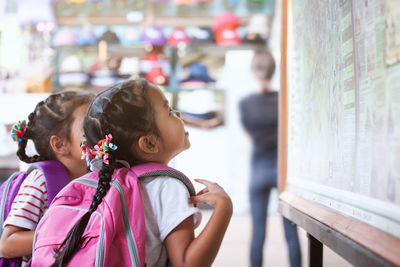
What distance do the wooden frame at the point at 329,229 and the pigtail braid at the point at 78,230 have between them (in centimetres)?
38

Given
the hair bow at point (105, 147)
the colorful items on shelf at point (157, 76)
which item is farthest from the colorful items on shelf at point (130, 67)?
the hair bow at point (105, 147)

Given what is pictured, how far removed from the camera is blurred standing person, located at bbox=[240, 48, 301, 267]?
7.22 ft

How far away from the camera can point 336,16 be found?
0.68 m

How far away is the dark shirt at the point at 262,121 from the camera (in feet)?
7.47

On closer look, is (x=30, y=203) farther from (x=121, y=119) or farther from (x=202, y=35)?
(x=202, y=35)

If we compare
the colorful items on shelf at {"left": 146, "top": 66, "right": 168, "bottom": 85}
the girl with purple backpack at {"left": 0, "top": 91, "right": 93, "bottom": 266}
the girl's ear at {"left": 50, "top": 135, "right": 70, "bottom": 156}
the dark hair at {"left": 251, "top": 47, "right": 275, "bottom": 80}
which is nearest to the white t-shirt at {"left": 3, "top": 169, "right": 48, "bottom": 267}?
the girl with purple backpack at {"left": 0, "top": 91, "right": 93, "bottom": 266}

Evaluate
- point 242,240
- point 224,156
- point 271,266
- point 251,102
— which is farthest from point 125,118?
point 224,156

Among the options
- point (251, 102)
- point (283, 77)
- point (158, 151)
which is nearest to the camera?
point (158, 151)

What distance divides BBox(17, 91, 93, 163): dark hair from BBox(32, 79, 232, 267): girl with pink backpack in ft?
1.07

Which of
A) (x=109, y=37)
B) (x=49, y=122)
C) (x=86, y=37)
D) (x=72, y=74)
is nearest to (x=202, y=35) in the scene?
(x=109, y=37)

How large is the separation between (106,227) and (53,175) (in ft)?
1.36

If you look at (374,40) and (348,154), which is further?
(348,154)

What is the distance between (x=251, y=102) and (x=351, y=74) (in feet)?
5.56

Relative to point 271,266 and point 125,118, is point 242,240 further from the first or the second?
point 125,118
